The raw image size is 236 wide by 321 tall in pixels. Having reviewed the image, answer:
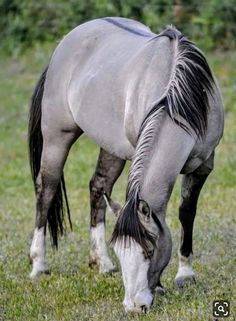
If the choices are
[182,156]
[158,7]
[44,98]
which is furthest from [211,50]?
[182,156]

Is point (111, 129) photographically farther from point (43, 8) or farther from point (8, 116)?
point (43, 8)

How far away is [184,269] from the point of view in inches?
239

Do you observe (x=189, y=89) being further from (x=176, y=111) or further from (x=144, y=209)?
(x=144, y=209)

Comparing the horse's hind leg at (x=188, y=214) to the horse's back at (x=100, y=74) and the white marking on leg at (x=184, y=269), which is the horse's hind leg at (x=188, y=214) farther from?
the horse's back at (x=100, y=74)

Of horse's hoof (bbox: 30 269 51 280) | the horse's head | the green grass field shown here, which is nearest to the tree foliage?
the green grass field

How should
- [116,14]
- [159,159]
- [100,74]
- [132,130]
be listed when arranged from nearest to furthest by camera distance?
[159,159] → [132,130] → [100,74] → [116,14]

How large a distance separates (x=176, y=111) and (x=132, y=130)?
0.55 m

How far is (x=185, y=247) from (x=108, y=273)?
71 centimetres

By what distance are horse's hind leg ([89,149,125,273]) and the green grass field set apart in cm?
18

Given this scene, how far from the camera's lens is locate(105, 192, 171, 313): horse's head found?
4.89 meters

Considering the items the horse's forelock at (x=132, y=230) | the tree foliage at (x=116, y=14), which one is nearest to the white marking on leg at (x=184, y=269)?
the horse's forelock at (x=132, y=230)

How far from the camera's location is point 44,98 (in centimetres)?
686

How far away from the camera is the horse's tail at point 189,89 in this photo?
5.33m

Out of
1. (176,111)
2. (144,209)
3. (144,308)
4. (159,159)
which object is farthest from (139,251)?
(176,111)
